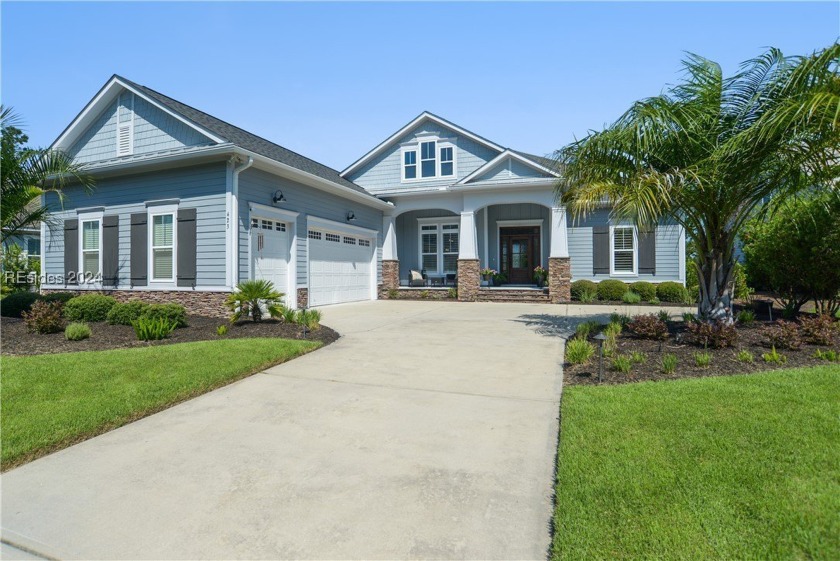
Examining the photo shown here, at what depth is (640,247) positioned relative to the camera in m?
16.8

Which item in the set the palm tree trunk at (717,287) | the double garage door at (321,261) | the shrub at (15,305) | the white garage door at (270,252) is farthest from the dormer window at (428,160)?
the shrub at (15,305)

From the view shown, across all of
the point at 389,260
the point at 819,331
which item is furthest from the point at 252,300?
the point at 819,331

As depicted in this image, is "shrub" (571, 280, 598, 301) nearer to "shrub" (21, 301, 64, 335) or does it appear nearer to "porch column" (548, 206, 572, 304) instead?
"porch column" (548, 206, 572, 304)

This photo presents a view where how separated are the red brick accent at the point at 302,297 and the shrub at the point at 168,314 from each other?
3896mm

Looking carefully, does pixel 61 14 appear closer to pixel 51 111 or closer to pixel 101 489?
pixel 51 111

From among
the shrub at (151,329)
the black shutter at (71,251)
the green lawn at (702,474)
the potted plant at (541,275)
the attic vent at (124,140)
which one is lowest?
the green lawn at (702,474)

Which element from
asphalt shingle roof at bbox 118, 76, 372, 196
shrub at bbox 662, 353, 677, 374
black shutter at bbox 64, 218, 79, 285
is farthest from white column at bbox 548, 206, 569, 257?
black shutter at bbox 64, 218, 79, 285

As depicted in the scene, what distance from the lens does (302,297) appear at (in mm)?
13195

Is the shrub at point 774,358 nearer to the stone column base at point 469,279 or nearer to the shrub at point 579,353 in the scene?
the shrub at point 579,353

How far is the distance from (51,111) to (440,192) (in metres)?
12.4

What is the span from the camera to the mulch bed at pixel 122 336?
759cm

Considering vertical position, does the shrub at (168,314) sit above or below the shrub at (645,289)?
below

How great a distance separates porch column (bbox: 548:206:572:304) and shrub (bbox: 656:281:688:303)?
3.29 m

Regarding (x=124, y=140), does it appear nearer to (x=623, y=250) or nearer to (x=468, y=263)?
(x=468, y=263)
